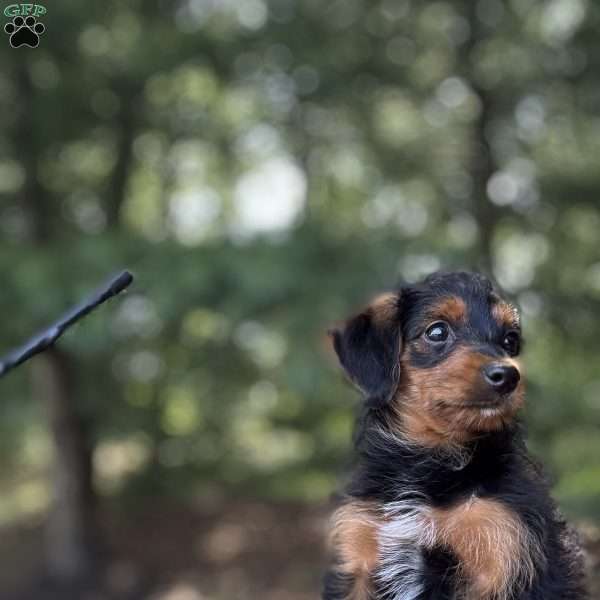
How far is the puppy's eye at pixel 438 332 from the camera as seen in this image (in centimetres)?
294

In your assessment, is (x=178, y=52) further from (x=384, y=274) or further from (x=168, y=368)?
(x=168, y=368)

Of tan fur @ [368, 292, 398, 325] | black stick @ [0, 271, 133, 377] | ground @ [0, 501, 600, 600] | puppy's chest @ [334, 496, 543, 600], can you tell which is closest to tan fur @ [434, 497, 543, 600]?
puppy's chest @ [334, 496, 543, 600]

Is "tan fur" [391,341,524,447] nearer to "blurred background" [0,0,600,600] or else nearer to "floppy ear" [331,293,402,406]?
"floppy ear" [331,293,402,406]

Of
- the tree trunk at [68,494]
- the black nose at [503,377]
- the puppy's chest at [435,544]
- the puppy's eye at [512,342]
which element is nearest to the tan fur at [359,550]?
the puppy's chest at [435,544]

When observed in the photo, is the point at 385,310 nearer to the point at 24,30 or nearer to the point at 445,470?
the point at 445,470

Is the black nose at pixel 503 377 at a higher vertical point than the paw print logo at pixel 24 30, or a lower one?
lower

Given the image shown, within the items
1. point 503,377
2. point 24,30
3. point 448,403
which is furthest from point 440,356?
point 24,30


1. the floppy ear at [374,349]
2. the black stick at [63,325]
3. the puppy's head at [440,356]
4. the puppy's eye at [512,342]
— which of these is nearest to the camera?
the black stick at [63,325]

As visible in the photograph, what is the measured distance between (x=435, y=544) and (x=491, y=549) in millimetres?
182

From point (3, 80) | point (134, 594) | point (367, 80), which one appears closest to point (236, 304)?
point (367, 80)

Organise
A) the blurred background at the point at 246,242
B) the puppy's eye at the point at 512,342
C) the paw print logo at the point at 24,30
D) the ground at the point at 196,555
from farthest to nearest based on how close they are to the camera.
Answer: the ground at the point at 196,555 < the blurred background at the point at 246,242 < the paw print logo at the point at 24,30 < the puppy's eye at the point at 512,342

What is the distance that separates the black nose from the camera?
2.60m

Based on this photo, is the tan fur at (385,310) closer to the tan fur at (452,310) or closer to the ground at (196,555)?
the tan fur at (452,310)

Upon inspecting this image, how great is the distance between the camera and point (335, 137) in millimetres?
10648
